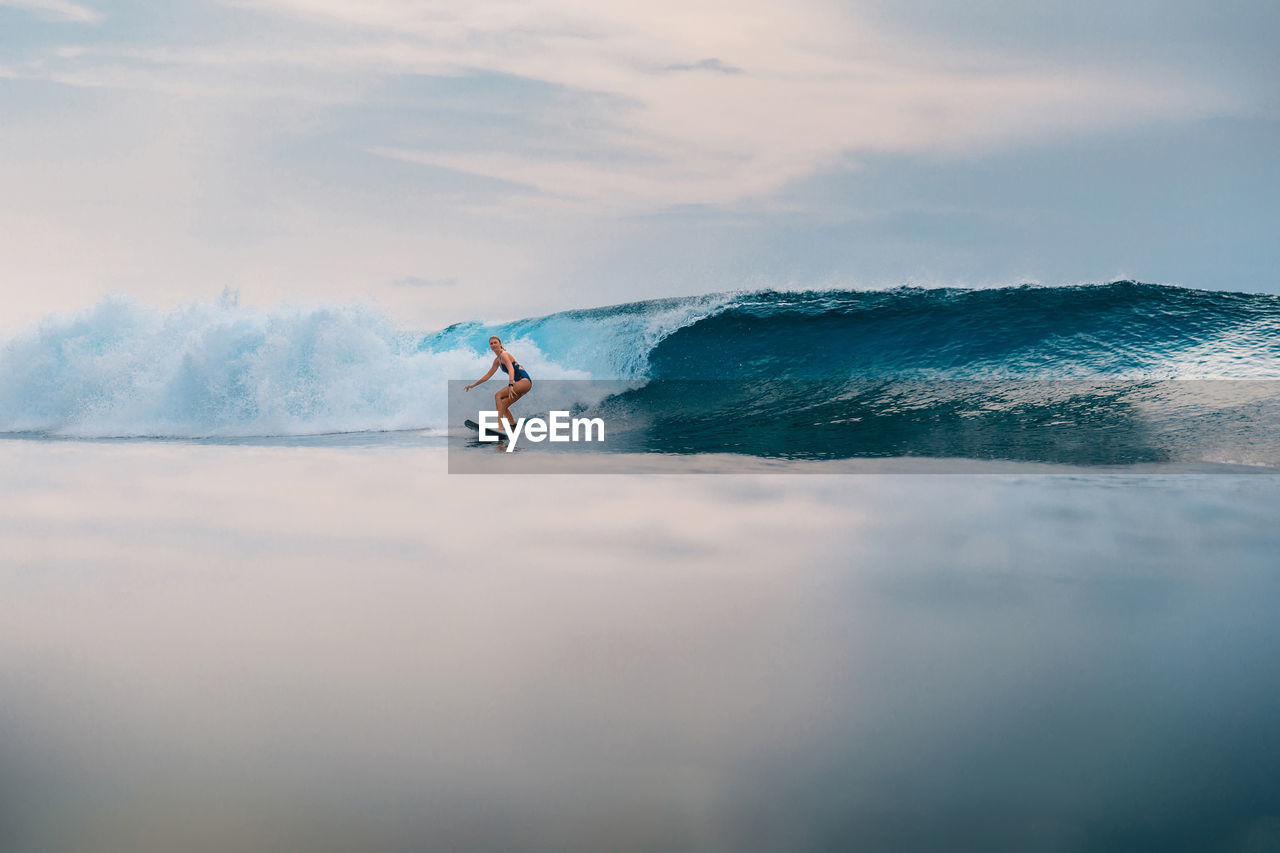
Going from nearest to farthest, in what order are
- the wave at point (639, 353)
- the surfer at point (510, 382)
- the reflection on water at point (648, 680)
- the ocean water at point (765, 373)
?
1. the reflection on water at point (648, 680)
2. the ocean water at point (765, 373)
3. the surfer at point (510, 382)
4. the wave at point (639, 353)

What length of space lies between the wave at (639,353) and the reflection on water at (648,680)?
6.20 m

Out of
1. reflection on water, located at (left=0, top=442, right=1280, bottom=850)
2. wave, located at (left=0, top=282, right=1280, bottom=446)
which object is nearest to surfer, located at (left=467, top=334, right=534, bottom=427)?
wave, located at (left=0, top=282, right=1280, bottom=446)

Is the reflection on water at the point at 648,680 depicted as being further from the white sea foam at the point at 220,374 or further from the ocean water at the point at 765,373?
the white sea foam at the point at 220,374

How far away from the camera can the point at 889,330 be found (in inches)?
527

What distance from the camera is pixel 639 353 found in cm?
1392

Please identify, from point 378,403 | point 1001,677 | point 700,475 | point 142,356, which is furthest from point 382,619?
point 142,356

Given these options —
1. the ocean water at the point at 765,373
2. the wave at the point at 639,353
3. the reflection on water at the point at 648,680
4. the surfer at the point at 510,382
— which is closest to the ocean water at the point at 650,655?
the reflection on water at the point at 648,680

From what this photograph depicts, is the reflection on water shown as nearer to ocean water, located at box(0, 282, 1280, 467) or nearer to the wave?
ocean water, located at box(0, 282, 1280, 467)

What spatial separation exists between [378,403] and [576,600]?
28.0 ft

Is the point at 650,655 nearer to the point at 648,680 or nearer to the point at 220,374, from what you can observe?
the point at 648,680

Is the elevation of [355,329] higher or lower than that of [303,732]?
higher

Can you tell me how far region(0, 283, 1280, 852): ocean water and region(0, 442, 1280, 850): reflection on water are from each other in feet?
0.04

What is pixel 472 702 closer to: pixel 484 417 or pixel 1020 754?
pixel 1020 754

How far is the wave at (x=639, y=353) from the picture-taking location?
11.2m
